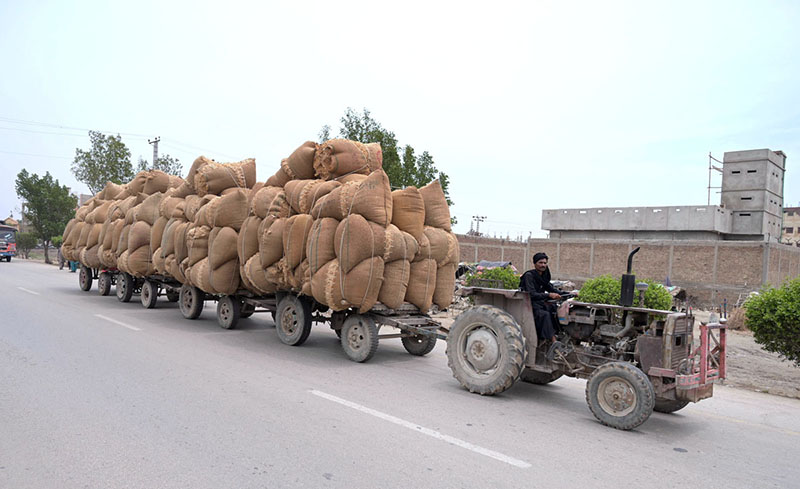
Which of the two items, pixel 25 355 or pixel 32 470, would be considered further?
pixel 25 355

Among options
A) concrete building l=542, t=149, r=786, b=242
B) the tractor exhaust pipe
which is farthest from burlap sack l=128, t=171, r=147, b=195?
concrete building l=542, t=149, r=786, b=242

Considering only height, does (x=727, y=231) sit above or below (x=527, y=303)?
above

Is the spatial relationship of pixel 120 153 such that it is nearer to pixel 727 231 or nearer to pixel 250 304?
pixel 250 304

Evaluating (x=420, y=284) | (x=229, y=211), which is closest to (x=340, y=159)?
(x=420, y=284)

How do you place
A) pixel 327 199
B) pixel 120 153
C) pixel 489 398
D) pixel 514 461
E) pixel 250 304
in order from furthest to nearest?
pixel 120 153 < pixel 250 304 < pixel 327 199 < pixel 489 398 < pixel 514 461

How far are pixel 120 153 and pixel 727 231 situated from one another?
145 feet

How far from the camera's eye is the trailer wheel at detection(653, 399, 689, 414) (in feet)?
19.4

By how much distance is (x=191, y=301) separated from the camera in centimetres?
1248

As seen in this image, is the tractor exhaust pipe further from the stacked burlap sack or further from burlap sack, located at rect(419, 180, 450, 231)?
burlap sack, located at rect(419, 180, 450, 231)

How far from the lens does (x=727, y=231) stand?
35.3 m

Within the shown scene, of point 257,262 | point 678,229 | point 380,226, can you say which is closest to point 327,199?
point 380,226

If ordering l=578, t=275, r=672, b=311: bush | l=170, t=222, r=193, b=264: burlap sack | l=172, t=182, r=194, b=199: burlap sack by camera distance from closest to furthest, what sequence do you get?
1. l=578, t=275, r=672, b=311: bush
2. l=170, t=222, r=193, b=264: burlap sack
3. l=172, t=182, r=194, b=199: burlap sack

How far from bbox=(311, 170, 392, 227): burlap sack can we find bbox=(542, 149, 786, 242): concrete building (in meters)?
29.9

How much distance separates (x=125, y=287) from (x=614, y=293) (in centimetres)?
1363
